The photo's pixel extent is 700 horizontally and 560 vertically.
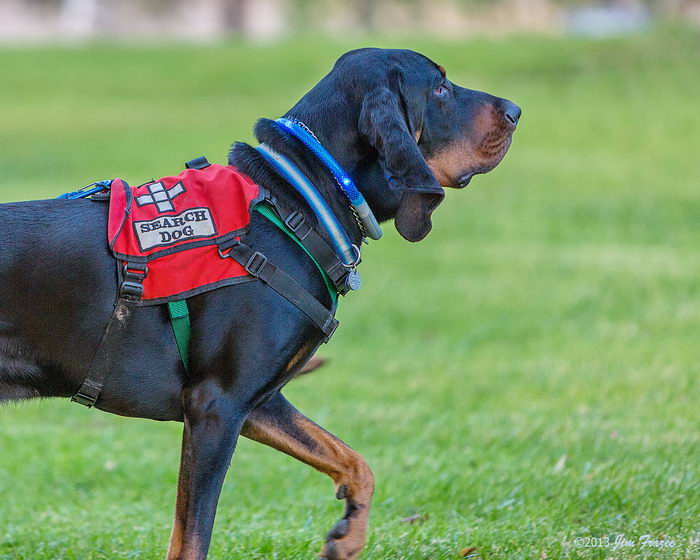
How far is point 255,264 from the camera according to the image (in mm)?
4059

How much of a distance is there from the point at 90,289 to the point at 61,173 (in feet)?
54.1

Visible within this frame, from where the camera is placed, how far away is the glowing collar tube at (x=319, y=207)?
14.0 feet

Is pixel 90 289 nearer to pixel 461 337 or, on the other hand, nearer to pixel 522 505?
pixel 522 505

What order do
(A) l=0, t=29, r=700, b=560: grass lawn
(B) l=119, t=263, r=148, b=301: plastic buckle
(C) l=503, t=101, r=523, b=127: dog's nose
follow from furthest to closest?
(A) l=0, t=29, r=700, b=560: grass lawn, (C) l=503, t=101, r=523, b=127: dog's nose, (B) l=119, t=263, r=148, b=301: plastic buckle

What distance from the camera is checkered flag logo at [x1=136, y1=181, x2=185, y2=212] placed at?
4137 millimetres

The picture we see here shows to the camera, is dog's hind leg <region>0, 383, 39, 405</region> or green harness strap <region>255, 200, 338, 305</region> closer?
dog's hind leg <region>0, 383, 39, 405</region>

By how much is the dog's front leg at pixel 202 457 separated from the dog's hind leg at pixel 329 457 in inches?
16.4

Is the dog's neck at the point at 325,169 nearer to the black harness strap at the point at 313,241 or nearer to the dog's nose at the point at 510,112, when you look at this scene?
the black harness strap at the point at 313,241

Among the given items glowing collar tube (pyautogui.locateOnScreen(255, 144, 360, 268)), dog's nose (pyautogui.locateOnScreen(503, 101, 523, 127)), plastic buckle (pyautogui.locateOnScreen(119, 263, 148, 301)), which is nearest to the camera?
plastic buckle (pyautogui.locateOnScreen(119, 263, 148, 301))

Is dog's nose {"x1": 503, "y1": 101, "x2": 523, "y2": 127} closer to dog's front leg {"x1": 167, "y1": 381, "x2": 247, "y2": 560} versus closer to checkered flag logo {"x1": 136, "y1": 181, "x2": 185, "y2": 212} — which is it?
checkered flag logo {"x1": 136, "y1": 181, "x2": 185, "y2": 212}

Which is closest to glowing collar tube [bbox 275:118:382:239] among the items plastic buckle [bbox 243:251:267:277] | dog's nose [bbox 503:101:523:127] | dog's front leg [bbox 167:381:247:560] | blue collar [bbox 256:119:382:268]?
blue collar [bbox 256:119:382:268]

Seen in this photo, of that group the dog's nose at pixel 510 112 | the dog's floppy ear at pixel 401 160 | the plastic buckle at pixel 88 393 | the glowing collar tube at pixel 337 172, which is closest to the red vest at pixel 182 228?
the glowing collar tube at pixel 337 172

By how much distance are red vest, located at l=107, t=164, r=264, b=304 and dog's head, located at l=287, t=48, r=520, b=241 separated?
1.53 feet

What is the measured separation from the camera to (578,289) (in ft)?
37.2
